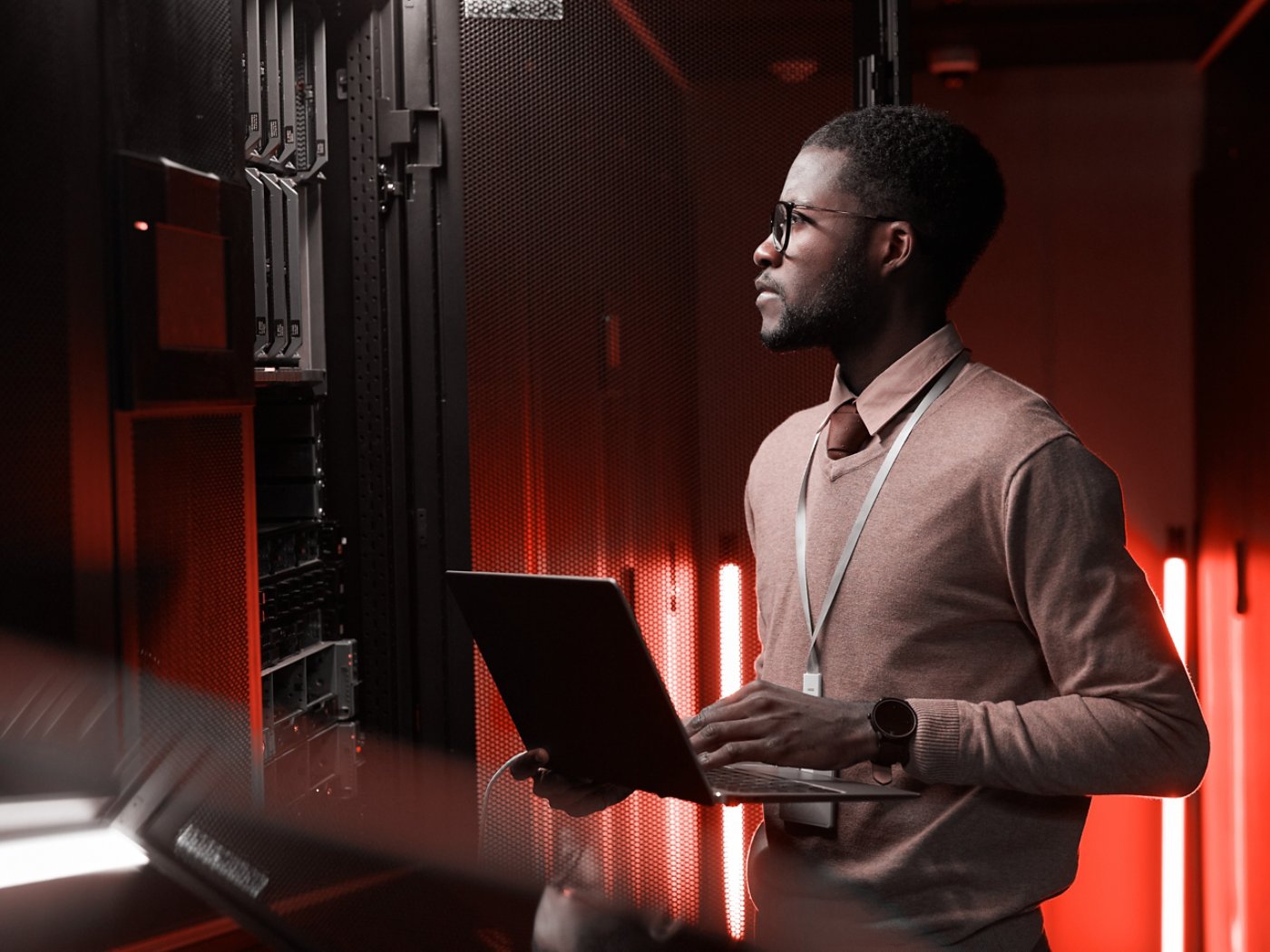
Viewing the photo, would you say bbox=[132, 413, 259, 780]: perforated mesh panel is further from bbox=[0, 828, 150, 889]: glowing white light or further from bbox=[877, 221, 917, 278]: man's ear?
bbox=[877, 221, 917, 278]: man's ear

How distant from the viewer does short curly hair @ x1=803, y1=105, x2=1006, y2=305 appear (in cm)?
145

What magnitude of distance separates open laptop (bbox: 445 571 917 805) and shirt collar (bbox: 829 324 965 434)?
0.40 m

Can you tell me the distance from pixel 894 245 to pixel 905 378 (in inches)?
6.5

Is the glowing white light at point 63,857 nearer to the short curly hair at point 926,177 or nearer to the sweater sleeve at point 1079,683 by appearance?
the sweater sleeve at point 1079,683

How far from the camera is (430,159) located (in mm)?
1957

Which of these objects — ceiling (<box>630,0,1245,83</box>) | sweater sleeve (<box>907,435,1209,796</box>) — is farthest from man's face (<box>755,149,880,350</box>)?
ceiling (<box>630,0,1245,83</box>)

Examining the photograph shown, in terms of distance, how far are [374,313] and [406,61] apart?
1.30 feet

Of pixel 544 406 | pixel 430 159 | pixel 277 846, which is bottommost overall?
pixel 277 846

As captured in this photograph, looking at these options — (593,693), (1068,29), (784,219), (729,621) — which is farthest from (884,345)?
(1068,29)

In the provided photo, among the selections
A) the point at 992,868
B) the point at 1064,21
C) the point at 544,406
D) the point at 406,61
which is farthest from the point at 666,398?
the point at 1064,21

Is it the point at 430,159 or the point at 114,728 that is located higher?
the point at 430,159

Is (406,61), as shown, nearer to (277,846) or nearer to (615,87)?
(615,87)

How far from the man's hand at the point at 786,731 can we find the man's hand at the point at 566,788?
0.13 meters

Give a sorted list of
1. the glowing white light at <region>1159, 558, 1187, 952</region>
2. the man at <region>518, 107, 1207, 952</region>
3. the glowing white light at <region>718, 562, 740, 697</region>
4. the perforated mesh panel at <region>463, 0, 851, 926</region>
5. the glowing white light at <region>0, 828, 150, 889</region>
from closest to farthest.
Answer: the glowing white light at <region>0, 828, 150, 889</region>
the man at <region>518, 107, 1207, 952</region>
the perforated mesh panel at <region>463, 0, 851, 926</region>
the glowing white light at <region>718, 562, 740, 697</region>
the glowing white light at <region>1159, 558, 1187, 952</region>
